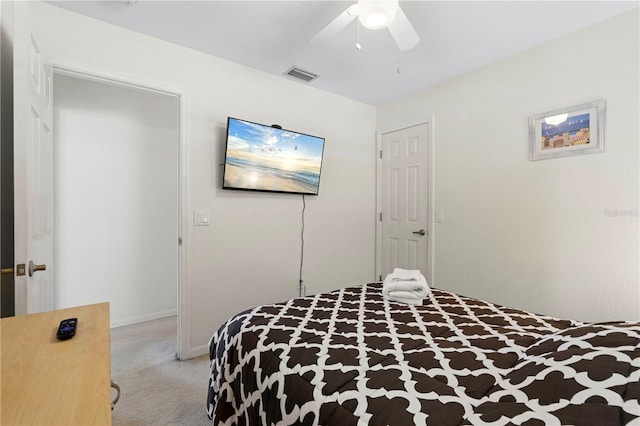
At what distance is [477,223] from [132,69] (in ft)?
10.0

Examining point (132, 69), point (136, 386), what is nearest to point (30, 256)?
point (136, 386)

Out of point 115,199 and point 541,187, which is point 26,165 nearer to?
point 115,199

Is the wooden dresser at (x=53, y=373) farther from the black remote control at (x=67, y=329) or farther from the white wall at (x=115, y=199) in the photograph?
the white wall at (x=115, y=199)

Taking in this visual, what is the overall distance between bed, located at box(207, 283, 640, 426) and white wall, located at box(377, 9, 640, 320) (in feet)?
3.31

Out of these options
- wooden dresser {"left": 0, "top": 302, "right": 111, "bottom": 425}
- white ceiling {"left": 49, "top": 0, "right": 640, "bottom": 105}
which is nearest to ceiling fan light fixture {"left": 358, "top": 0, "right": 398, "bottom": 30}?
white ceiling {"left": 49, "top": 0, "right": 640, "bottom": 105}

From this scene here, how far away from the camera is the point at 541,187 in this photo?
240cm

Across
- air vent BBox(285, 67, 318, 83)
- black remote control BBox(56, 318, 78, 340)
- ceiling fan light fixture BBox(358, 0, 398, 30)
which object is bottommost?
black remote control BBox(56, 318, 78, 340)

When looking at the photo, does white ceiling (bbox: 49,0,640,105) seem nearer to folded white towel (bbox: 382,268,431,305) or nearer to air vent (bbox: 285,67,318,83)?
air vent (bbox: 285,67,318,83)

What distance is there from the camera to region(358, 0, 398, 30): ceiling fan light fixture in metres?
1.49

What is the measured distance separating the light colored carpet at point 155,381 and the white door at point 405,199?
7.18 ft

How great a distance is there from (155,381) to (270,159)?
193 cm

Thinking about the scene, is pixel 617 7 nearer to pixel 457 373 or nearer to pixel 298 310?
pixel 457 373

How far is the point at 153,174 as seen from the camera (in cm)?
345

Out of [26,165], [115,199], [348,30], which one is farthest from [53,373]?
[115,199]
